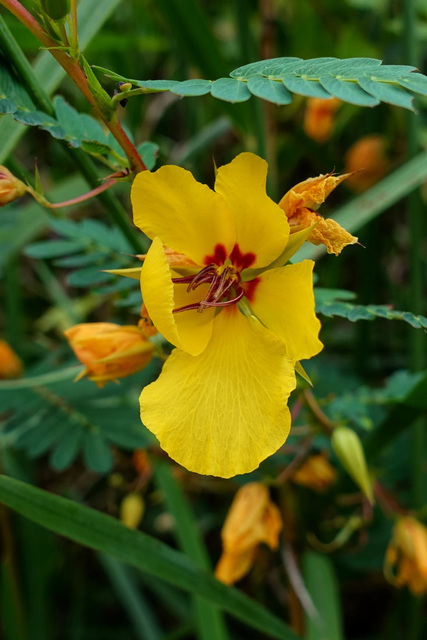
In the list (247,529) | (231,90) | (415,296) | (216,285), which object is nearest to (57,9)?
(231,90)

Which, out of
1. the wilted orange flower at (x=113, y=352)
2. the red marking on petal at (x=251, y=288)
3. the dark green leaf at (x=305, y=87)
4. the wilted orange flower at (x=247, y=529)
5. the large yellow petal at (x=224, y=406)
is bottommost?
the wilted orange flower at (x=247, y=529)

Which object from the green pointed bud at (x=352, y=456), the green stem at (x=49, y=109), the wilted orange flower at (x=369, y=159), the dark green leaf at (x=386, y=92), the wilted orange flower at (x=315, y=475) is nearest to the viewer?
the dark green leaf at (x=386, y=92)

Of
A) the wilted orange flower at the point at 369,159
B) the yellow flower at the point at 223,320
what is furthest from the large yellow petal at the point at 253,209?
the wilted orange flower at the point at 369,159

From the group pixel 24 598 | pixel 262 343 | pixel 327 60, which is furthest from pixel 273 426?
pixel 24 598

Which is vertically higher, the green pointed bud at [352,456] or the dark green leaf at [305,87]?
the dark green leaf at [305,87]

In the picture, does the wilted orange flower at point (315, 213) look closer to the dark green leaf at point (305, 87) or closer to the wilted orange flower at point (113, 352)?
the dark green leaf at point (305, 87)

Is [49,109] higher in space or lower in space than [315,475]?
higher

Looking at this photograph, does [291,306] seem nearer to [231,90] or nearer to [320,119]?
[231,90]
